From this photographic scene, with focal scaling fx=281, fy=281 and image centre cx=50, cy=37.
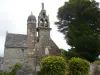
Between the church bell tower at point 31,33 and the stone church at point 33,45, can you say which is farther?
the church bell tower at point 31,33

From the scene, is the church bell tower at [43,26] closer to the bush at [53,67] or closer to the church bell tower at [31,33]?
the church bell tower at [31,33]

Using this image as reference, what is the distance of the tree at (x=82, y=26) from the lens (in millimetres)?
40344

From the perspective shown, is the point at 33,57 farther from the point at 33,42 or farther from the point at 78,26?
the point at 78,26

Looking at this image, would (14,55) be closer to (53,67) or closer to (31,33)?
(31,33)

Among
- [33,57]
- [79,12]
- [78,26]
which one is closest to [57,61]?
[78,26]

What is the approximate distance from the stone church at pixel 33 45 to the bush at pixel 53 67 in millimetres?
28557

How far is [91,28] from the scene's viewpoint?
144 feet

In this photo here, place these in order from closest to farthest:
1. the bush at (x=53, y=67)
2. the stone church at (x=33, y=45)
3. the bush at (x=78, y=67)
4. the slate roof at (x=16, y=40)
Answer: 1. the bush at (x=53, y=67)
2. the bush at (x=78, y=67)
3. the stone church at (x=33, y=45)
4. the slate roof at (x=16, y=40)

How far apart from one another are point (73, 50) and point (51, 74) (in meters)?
19.5

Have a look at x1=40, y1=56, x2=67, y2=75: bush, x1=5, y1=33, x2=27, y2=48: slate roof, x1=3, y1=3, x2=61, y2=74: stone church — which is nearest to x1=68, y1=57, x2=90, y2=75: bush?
x1=40, y1=56, x2=67, y2=75: bush

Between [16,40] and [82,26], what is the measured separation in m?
17.0

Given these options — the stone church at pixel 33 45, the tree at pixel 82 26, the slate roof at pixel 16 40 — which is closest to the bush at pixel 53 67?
the tree at pixel 82 26

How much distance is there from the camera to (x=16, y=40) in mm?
54438

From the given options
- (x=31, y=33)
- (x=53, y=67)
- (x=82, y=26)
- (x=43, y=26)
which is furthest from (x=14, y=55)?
(x=53, y=67)
